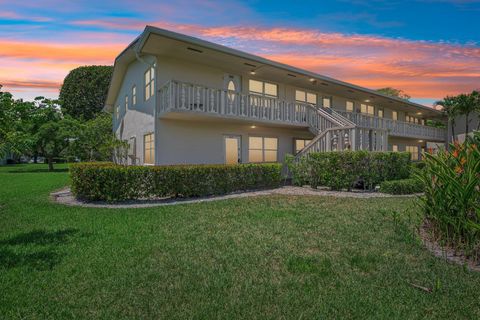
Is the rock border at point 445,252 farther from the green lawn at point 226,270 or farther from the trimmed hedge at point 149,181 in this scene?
the trimmed hedge at point 149,181

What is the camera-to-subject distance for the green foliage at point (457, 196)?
4.38 meters

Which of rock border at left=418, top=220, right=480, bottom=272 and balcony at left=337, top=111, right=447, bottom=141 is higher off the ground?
balcony at left=337, top=111, right=447, bottom=141

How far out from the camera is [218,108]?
1330 centimetres

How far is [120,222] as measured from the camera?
6730 mm

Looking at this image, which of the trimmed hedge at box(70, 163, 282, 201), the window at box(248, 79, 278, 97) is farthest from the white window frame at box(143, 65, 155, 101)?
the trimmed hedge at box(70, 163, 282, 201)

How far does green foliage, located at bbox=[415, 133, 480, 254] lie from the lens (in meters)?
4.38

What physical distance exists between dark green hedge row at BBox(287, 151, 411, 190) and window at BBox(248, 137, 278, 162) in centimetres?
392

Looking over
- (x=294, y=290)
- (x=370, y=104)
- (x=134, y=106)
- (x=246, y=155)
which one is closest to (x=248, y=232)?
(x=294, y=290)

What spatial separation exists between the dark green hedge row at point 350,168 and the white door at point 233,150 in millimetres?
3897

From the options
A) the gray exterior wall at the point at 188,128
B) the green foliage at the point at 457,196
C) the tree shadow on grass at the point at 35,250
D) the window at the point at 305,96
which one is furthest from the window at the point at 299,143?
the tree shadow on grass at the point at 35,250

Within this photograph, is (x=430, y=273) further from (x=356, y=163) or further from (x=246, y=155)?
(x=246, y=155)

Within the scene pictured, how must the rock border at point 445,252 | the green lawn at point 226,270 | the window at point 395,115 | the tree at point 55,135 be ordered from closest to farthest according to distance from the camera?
the green lawn at point 226,270
the rock border at point 445,252
the tree at point 55,135
the window at point 395,115

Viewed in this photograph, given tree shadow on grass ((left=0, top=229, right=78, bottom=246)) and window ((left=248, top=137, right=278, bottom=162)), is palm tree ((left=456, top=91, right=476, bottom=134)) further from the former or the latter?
tree shadow on grass ((left=0, top=229, right=78, bottom=246))

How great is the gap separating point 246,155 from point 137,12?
8.90 m
